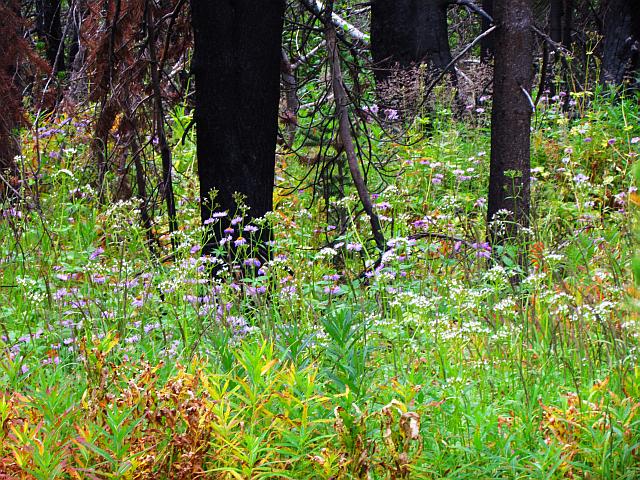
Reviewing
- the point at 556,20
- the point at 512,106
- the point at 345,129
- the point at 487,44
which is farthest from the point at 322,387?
the point at 487,44

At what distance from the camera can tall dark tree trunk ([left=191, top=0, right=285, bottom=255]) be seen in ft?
17.7

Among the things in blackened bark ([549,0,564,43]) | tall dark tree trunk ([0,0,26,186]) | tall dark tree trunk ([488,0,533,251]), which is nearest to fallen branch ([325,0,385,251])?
tall dark tree trunk ([488,0,533,251])

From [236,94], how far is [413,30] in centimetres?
655

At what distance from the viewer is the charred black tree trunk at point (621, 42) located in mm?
10180

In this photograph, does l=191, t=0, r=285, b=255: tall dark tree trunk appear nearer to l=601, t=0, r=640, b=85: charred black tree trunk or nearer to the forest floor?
the forest floor

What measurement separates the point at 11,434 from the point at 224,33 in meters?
3.36

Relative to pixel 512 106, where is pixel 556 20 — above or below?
above

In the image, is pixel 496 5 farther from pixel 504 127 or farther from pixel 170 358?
pixel 170 358

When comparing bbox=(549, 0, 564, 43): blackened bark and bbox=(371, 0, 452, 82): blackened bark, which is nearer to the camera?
bbox=(371, 0, 452, 82): blackened bark

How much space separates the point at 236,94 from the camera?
5445mm

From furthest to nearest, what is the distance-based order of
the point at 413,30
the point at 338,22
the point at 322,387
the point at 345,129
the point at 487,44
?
the point at 487,44
the point at 413,30
the point at 338,22
the point at 345,129
the point at 322,387

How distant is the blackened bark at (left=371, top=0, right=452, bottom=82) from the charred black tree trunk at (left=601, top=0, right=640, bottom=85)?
2095 millimetres

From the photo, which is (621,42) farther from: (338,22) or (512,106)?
(512,106)

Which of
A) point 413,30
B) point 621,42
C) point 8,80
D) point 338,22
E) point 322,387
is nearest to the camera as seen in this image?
point 322,387
